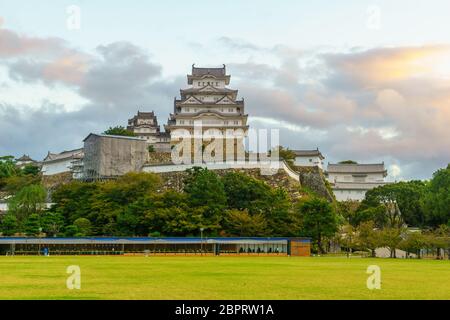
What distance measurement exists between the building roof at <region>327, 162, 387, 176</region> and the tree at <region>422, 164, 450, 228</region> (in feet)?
86.6

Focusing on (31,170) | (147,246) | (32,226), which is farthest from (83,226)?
(31,170)

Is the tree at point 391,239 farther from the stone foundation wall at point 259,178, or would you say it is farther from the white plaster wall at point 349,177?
the white plaster wall at point 349,177

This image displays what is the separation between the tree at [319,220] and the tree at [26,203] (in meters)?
29.4

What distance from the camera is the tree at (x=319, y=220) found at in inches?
2452

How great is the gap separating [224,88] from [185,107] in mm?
7508

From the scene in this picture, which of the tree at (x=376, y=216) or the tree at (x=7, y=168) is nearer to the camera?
the tree at (x=376, y=216)

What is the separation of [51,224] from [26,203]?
25.2 ft

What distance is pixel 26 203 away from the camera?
237ft

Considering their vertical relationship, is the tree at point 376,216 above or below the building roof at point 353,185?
below

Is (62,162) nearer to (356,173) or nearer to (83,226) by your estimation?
(83,226)

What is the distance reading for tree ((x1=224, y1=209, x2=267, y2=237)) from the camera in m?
63.6

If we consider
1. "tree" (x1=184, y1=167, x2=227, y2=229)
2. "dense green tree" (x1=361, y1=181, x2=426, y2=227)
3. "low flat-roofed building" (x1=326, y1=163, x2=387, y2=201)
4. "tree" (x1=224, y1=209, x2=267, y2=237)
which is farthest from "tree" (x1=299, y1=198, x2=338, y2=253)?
"low flat-roofed building" (x1=326, y1=163, x2=387, y2=201)

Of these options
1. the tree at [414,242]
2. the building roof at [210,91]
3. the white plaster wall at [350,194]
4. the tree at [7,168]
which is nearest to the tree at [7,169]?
the tree at [7,168]
